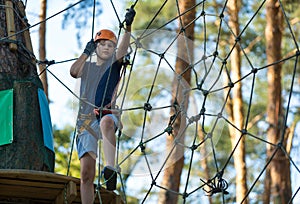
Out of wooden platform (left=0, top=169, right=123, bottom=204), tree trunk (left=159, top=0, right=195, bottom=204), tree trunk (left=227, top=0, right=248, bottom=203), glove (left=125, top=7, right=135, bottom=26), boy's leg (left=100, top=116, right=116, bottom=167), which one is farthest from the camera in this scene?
tree trunk (left=227, top=0, right=248, bottom=203)

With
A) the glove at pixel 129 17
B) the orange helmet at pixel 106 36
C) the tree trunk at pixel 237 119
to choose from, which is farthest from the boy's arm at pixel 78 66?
the tree trunk at pixel 237 119

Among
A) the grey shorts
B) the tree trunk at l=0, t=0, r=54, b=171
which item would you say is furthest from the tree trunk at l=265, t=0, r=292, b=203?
the grey shorts

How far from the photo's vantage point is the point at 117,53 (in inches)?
158

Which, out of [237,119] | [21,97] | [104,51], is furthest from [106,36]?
[237,119]

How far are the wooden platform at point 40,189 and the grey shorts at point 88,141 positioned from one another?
153 millimetres

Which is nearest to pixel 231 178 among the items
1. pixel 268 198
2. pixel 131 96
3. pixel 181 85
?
pixel 268 198

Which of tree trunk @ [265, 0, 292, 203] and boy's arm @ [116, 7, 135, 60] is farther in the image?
tree trunk @ [265, 0, 292, 203]

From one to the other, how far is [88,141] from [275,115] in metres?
5.32

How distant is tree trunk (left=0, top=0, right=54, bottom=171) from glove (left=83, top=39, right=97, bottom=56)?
41 cm

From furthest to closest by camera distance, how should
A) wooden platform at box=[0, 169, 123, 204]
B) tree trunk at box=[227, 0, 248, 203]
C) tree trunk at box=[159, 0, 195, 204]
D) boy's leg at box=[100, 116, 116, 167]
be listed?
tree trunk at box=[227, 0, 248, 203] < tree trunk at box=[159, 0, 195, 204] < boy's leg at box=[100, 116, 116, 167] < wooden platform at box=[0, 169, 123, 204]

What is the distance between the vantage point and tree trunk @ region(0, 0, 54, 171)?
3.99 metres

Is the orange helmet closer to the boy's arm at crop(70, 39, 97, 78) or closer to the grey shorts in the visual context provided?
the boy's arm at crop(70, 39, 97, 78)

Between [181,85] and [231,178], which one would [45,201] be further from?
[231,178]

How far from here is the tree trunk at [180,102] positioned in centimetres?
439
